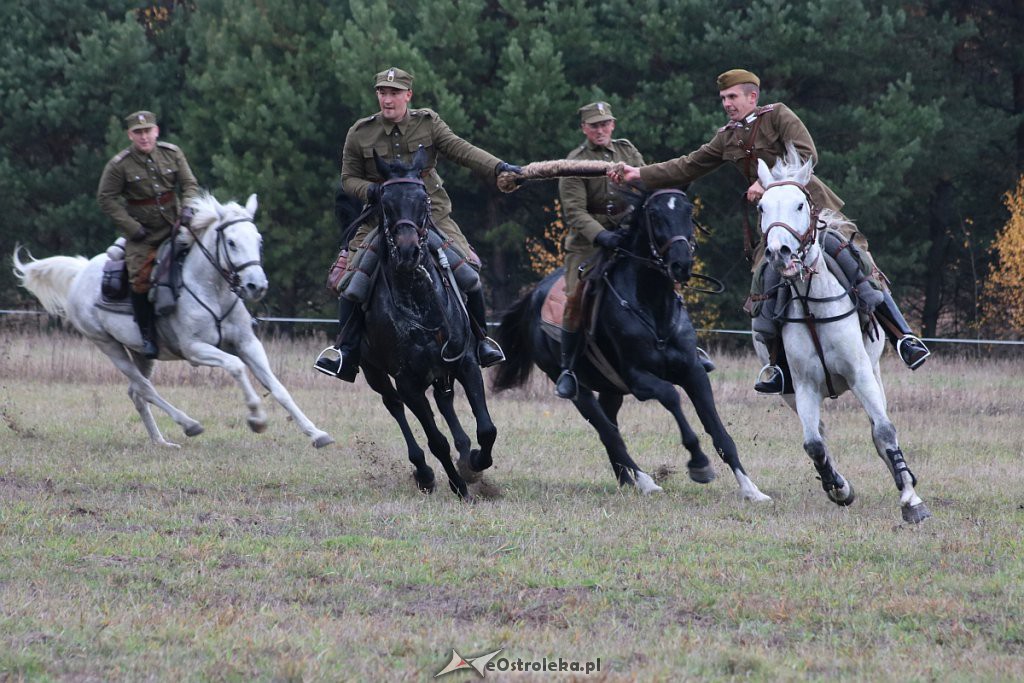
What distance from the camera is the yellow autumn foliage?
2828cm

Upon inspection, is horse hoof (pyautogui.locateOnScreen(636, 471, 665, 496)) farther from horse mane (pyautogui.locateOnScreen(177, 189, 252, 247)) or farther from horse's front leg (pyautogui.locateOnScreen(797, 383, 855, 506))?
horse mane (pyautogui.locateOnScreen(177, 189, 252, 247))

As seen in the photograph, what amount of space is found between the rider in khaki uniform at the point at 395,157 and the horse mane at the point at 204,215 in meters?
2.53

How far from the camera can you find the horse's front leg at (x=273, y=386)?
11.7m

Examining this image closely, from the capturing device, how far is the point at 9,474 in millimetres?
10922

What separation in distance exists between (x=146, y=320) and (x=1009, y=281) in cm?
2063

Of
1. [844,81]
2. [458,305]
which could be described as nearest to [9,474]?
[458,305]

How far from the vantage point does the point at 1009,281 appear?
93.6 ft

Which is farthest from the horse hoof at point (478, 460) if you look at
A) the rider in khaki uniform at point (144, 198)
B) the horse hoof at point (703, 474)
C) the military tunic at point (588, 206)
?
A: the rider in khaki uniform at point (144, 198)

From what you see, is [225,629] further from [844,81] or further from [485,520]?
[844,81]

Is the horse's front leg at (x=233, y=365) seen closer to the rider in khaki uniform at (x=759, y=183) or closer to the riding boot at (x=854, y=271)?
the rider in khaki uniform at (x=759, y=183)

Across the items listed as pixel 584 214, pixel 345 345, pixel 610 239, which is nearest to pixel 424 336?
pixel 345 345

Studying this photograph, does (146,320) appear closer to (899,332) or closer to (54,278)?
(54,278)

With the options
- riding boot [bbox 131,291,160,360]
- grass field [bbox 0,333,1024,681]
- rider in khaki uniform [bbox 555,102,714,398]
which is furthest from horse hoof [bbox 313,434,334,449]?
riding boot [bbox 131,291,160,360]

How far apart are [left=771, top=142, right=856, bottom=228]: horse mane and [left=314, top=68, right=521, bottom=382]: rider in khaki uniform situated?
199 centimetres
